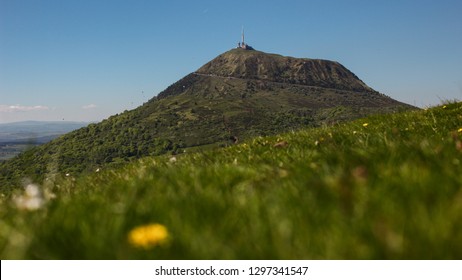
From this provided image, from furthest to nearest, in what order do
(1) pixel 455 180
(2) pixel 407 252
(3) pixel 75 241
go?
(1) pixel 455 180
(3) pixel 75 241
(2) pixel 407 252

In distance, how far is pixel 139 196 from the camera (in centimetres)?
379

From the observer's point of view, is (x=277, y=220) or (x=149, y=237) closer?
(x=149, y=237)

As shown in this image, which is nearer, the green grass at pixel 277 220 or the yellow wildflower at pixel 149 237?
the green grass at pixel 277 220

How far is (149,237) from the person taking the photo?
2.42m

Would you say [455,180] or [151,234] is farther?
[455,180]

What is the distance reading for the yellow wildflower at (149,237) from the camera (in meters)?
2.38

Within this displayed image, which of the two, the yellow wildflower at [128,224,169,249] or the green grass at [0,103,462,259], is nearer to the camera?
the green grass at [0,103,462,259]

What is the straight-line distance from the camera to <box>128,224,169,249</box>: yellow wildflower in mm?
2379
